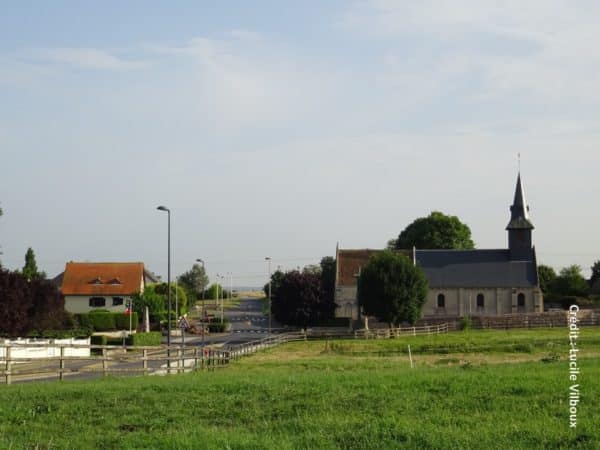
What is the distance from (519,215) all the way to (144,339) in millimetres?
51139

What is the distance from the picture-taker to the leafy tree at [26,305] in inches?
1922

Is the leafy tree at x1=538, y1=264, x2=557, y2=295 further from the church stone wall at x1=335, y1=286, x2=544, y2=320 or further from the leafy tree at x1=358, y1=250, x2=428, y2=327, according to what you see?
the leafy tree at x1=358, y1=250, x2=428, y2=327

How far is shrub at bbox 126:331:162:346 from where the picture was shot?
2341 inches

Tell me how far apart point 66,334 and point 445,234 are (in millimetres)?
62690

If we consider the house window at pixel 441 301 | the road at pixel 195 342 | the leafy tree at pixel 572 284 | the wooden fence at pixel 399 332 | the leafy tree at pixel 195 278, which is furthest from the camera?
the leafy tree at pixel 195 278

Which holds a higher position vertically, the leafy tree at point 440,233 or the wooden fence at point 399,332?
the leafy tree at point 440,233

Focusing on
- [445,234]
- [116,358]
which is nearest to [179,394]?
[116,358]

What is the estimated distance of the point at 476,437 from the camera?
11984 millimetres

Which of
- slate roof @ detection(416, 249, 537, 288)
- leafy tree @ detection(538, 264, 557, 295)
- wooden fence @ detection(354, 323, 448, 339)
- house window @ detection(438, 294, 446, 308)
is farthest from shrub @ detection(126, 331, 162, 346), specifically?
leafy tree @ detection(538, 264, 557, 295)

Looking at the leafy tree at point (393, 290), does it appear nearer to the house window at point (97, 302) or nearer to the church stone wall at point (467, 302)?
the church stone wall at point (467, 302)

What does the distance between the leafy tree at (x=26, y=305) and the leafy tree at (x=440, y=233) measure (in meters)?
63.1

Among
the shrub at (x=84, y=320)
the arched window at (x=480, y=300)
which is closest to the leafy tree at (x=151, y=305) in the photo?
the shrub at (x=84, y=320)

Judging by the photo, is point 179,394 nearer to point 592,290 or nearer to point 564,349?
point 564,349

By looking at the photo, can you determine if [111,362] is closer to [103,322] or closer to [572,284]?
[103,322]
